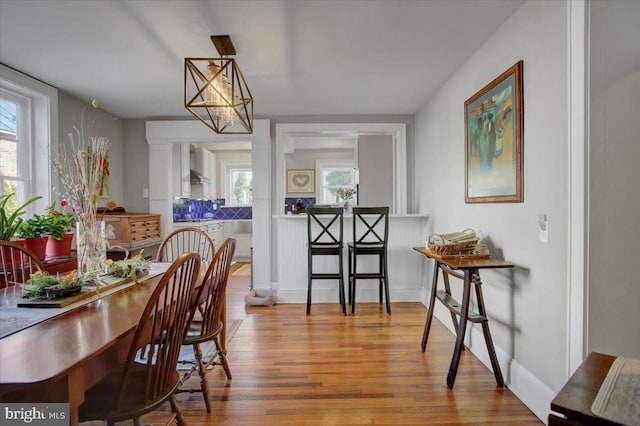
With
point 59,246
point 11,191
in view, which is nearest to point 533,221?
→ point 59,246

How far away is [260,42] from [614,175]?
2.22 meters

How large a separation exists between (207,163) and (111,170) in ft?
8.49

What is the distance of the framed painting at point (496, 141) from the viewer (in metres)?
1.95

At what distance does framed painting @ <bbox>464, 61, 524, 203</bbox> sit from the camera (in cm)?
195

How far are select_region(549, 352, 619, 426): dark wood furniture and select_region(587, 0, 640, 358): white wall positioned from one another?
0.72 meters

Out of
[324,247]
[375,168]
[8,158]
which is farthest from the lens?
[375,168]

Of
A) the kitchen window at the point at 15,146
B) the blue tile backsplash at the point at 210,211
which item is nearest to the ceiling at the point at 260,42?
the kitchen window at the point at 15,146

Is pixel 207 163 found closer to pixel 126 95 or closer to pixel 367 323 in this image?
pixel 126 95

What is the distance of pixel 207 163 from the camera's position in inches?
255

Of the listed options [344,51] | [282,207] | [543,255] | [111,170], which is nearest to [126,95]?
[111,170]

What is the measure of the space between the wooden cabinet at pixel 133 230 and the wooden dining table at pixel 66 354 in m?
2.32

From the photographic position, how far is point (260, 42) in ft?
7.42

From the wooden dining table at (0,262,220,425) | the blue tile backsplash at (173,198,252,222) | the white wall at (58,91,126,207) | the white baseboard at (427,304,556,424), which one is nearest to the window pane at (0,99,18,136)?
the white wall at (58,91,126,207)

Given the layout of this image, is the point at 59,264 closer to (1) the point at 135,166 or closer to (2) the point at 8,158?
(2) the point at 8,158
